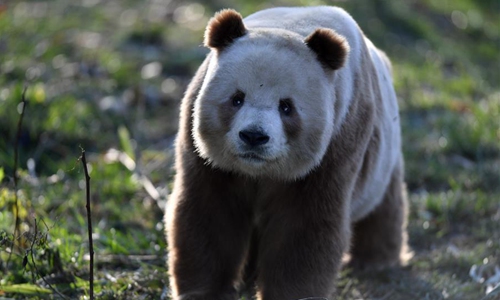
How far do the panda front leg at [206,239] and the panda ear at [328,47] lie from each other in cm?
86

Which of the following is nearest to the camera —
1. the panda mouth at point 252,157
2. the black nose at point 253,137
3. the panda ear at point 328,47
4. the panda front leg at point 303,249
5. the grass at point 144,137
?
the black nose at point 253,137

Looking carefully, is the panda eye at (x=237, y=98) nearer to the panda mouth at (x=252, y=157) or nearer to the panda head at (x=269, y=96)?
the panda head at (x=269, y=96)

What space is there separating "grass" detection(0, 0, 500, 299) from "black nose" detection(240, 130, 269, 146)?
1.03m

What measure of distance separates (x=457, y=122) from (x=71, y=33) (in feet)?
15.7

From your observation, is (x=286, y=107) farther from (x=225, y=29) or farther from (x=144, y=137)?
(x=144, y=137)

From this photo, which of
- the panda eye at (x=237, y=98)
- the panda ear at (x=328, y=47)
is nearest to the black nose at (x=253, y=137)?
the panda eye at (x=237, y=98)

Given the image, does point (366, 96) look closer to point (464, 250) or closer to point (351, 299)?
point (351, 299)

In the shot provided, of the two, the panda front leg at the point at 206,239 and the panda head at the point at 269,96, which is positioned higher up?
the panda head at the point at 269,96

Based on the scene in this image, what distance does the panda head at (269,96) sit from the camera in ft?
13.9

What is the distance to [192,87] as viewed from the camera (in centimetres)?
473

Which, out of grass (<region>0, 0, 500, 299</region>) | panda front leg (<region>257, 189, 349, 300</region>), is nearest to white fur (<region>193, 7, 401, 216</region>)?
panda front leg (<region>257, 189, 349, 300</region>)

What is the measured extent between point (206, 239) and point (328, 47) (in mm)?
1243

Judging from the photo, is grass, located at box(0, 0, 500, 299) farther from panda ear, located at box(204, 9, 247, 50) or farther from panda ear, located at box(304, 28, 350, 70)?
panda ear, located at box(304, 28, 350, 70)

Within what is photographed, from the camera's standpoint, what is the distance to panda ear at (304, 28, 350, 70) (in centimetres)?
432
